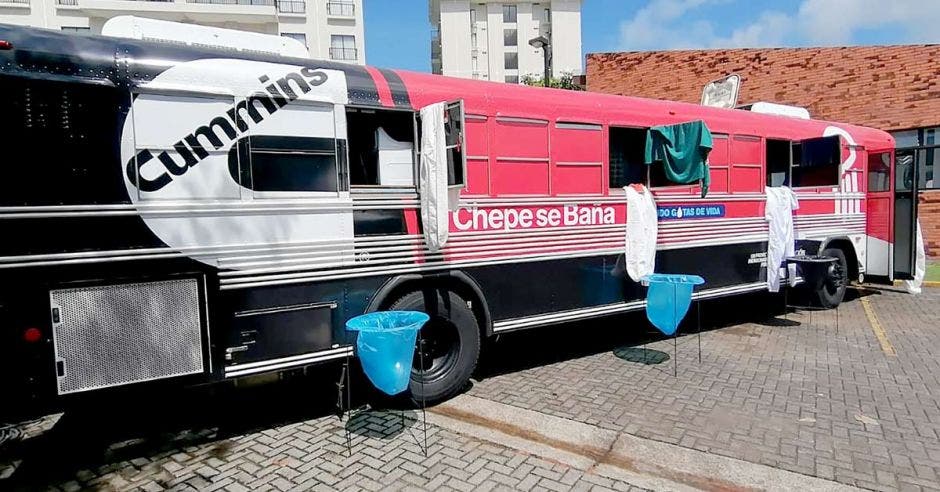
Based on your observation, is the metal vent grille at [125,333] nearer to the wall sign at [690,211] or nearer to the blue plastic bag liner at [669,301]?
the blue plastic bag liner at [669,301]

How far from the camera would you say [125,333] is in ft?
12.1

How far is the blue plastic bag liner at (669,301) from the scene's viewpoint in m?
5.39

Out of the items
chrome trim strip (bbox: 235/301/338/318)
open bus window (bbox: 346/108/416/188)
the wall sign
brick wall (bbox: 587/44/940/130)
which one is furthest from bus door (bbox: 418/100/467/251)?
brick wall (bbox: 587/44/940/130)

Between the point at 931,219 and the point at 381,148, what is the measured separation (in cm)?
1486

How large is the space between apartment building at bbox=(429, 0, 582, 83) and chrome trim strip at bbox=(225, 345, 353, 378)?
5792 centimetres

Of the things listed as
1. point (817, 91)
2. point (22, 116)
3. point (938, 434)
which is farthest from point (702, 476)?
point (817, 91)

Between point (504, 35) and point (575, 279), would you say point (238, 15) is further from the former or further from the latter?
point (575, 279)

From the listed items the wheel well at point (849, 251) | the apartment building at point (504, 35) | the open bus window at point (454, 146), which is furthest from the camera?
the apartment building at point (504, 35)

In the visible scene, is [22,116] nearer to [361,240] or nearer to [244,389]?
[361,240]

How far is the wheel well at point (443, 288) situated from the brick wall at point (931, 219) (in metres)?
13.5

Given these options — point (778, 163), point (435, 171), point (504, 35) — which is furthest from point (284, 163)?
point (504, 35)

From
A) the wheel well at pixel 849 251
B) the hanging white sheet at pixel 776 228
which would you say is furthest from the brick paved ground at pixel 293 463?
the wheel well at pixel 849 251

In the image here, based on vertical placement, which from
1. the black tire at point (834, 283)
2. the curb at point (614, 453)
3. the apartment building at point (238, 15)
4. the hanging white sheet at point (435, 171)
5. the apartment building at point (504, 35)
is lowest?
the curb at point (614, 453)

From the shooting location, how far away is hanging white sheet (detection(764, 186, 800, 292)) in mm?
7633
